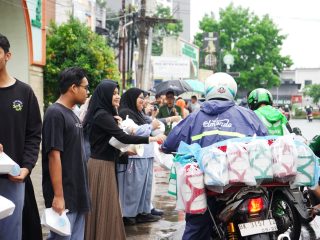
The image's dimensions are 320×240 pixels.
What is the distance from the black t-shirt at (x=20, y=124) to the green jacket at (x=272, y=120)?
3406 millimetres

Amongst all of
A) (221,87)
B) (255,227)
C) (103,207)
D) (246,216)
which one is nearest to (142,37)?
(103,207)

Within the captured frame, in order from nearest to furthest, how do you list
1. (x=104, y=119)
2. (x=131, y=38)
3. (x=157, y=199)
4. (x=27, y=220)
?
(x=27, y=220), (x=104, y=119), (x=157, y=199), (x=131, y=38)

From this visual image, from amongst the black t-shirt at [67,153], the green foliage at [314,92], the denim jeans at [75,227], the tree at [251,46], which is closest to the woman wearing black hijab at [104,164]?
the denim jeans at [75,227]

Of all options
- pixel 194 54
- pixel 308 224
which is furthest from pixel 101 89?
pixel 194 54

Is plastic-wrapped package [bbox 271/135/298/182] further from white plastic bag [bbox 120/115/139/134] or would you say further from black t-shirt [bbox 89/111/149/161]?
white plastic bag [bbox 120/115/139/134]

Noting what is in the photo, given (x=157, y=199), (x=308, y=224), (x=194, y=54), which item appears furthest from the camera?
(x=194, y=54)

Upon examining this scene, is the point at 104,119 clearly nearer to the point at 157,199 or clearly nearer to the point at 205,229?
the point at 205,229

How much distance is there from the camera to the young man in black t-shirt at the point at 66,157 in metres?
3.79

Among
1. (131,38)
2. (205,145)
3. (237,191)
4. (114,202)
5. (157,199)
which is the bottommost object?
(157,199)

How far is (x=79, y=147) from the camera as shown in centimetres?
399

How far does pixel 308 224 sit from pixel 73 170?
4.03 metres

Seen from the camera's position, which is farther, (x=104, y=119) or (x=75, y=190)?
(x=104, y=119)

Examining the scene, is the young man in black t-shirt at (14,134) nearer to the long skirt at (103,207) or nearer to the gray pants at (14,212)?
the gray pants at (14,212)

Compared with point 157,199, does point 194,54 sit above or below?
above
